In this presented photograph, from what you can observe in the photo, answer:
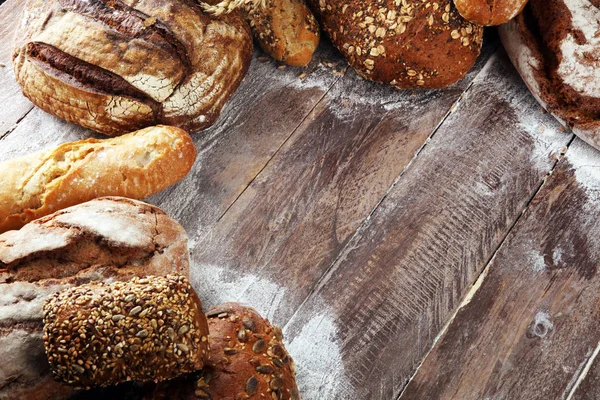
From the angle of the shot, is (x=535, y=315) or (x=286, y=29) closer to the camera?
(x=535, y=315)

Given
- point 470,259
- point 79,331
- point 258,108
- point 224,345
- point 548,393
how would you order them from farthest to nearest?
1. point 258,108
2. point 470,259
3. point 548,393
4. point 224,345
5. point 79,331

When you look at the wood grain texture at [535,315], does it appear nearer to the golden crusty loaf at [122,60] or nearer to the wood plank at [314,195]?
the wood plank at [314,195]

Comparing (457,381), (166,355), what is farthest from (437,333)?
(166,355)

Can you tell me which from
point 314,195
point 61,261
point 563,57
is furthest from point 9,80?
point 563,57

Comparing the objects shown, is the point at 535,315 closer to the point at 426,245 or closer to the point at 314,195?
the point at 426,245

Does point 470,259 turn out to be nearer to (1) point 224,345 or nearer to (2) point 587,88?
(2) point 587,88

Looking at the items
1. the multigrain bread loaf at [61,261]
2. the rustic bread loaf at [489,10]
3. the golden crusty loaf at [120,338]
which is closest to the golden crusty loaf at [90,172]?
the multigrain bread loaf at [61,261]
